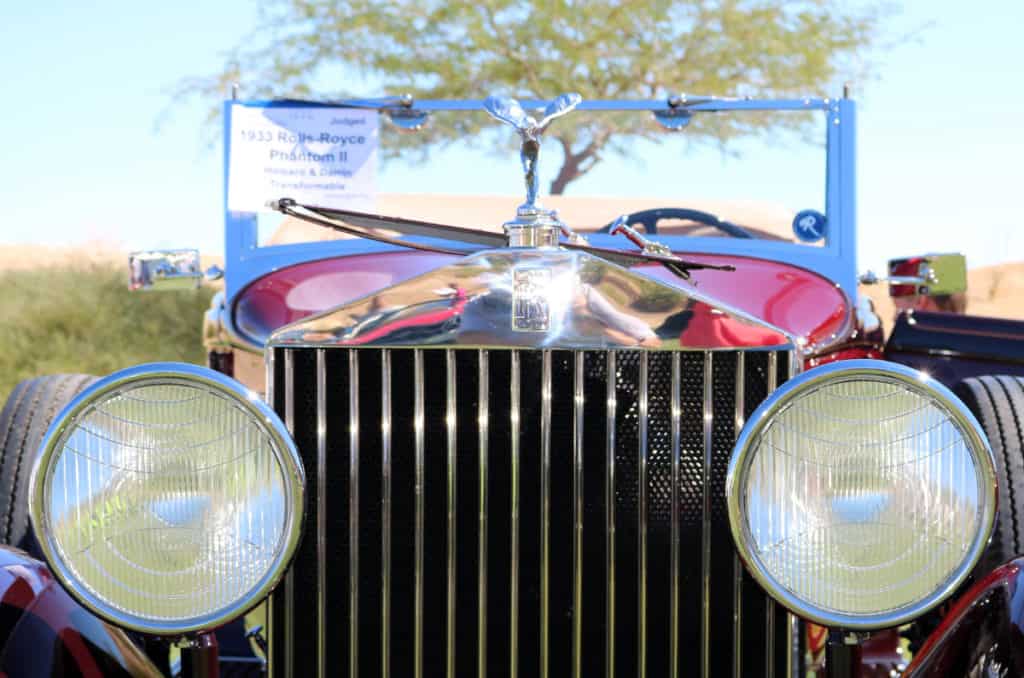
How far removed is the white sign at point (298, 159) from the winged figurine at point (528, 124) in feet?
3.38

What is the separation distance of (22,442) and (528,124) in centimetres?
119

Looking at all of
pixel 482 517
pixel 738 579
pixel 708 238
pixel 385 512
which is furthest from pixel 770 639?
pixel 708 238

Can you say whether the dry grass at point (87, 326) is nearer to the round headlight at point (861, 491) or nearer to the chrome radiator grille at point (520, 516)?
the chrome radiator grille at point (520, 516)

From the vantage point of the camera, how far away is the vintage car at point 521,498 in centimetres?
155

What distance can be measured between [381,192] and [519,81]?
11182 mm

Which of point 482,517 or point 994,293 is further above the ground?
point 994,293

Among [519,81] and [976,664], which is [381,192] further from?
[519,81]

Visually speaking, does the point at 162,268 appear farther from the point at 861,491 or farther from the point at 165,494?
the point at 861,491

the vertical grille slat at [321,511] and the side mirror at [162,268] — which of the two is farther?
the side mirror at [162,268]

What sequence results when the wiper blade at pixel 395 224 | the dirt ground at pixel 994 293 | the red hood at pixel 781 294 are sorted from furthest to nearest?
the dirt ground at pixel 994 293
the red hood at pixel 781 294
the wiper blade at pixel 395 224

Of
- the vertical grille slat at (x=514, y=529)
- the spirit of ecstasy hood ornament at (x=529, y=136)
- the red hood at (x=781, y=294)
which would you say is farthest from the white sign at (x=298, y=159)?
the vertical grille slat at (x=514, y=529)

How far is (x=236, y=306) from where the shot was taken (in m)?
2.91

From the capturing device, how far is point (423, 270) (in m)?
2.60

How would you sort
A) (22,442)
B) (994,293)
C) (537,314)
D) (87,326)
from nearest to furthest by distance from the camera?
(537,314) < (22,442) < (87,326) < (994,293)
